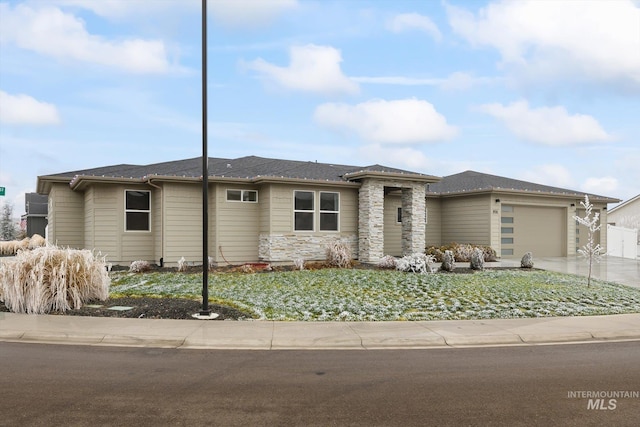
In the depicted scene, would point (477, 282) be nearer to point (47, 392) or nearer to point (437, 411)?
point (437, 411)

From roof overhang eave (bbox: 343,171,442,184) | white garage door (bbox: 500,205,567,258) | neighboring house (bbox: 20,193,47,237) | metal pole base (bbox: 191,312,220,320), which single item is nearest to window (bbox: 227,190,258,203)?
roof overhang eave (bbox: 343,171,442,184)

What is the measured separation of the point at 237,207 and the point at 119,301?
28.2 ft

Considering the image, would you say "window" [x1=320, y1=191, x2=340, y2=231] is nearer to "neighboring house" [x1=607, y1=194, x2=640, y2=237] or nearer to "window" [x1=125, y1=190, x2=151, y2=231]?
"window" [x1=125, y1=190, x2=151, y2=231]

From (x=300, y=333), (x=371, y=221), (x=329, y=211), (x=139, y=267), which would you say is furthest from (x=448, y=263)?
(x=139, y=267)

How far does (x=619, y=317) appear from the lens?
10875 mm

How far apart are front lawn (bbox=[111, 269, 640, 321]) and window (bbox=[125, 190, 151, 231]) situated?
2944 millimetres

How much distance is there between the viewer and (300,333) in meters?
8.86

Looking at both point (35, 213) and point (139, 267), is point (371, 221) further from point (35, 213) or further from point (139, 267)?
point (35, 213)

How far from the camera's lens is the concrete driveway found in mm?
18239

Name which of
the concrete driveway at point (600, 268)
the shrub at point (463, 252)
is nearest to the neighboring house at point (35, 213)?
the shrub at point (463, 252)

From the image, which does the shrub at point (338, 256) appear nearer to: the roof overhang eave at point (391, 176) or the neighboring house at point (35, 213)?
the roof overhang eave at point (391, 176)

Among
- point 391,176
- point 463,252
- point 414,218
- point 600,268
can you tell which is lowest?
point 600,268

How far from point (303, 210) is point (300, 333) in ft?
38.2

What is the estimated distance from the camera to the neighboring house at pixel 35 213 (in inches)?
1454
